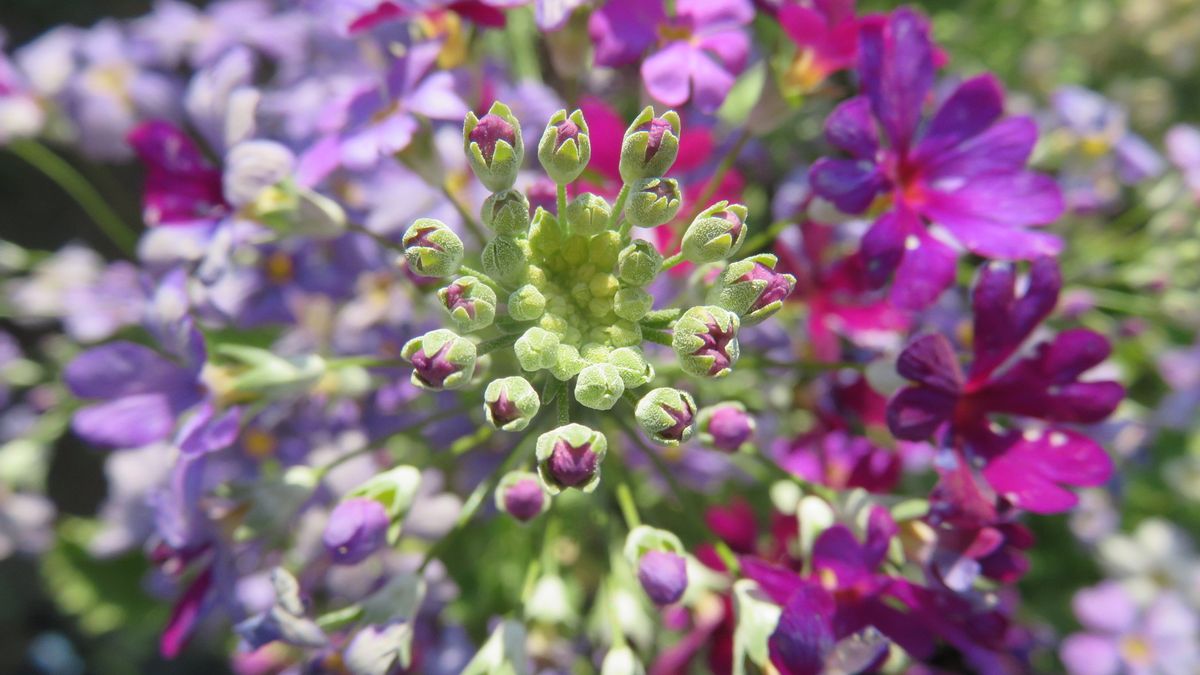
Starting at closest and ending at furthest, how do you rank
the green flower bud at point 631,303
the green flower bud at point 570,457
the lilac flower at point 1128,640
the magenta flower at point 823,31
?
the green flower bud at point 570,457 < the green flower bud at point 631,303 < the magenta flower at point 823,31 < the lilac flower at point 1128,640

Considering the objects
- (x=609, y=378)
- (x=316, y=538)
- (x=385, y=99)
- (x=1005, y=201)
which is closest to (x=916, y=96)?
(x=1005, y=201)

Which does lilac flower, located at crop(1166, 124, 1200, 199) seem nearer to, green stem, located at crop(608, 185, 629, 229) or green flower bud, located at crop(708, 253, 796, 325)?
green flower bud, located at crop(708, 253, 796, 325)

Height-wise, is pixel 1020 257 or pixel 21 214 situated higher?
pixel 21 214

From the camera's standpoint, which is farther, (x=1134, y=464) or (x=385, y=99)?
(x=1134, y=464)

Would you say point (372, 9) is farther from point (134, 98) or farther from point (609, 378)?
point (134, 98)

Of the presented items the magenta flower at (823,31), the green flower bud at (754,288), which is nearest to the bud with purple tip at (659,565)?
the green flower bud at (754,288)

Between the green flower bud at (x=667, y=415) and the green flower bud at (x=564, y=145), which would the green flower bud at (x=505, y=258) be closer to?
the green flower bud at (x=564, y=145)

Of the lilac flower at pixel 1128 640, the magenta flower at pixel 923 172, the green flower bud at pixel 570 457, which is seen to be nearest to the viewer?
the green flower bud at pixel 570 457
